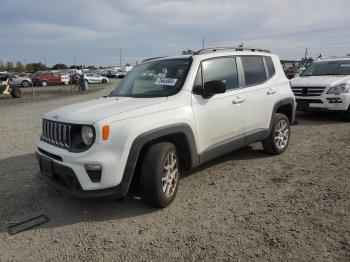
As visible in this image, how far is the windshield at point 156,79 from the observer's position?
4.52 metres

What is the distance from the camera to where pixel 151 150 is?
392 centimetres

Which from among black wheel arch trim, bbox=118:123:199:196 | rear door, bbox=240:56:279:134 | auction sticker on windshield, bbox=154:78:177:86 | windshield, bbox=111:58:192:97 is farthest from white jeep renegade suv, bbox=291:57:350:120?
black wheel arch trim, bbox=118:123:199:196

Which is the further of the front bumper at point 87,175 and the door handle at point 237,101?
the door handle at point 237,101

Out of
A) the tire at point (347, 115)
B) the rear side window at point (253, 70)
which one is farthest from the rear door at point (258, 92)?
the tire at point (347, 115)

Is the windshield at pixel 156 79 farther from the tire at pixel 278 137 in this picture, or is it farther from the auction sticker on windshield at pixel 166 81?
the tire at pixel 278 137

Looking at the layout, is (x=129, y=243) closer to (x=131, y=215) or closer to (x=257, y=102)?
(x=131, y=215)

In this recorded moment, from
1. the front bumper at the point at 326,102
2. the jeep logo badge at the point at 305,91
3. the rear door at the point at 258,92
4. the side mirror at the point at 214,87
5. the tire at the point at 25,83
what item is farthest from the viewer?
the tire at the point at 25,83

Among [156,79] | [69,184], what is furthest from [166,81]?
[69,184]

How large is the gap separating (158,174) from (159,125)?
0.55 metres

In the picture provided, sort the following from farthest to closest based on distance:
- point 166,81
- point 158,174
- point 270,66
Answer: point 270,66
point 166,81
point 158,174

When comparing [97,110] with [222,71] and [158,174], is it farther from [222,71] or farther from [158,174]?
[222,71]

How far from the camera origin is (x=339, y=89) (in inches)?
355

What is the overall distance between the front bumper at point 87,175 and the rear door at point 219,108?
1227 mm

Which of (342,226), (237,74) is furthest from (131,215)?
(237,74)
